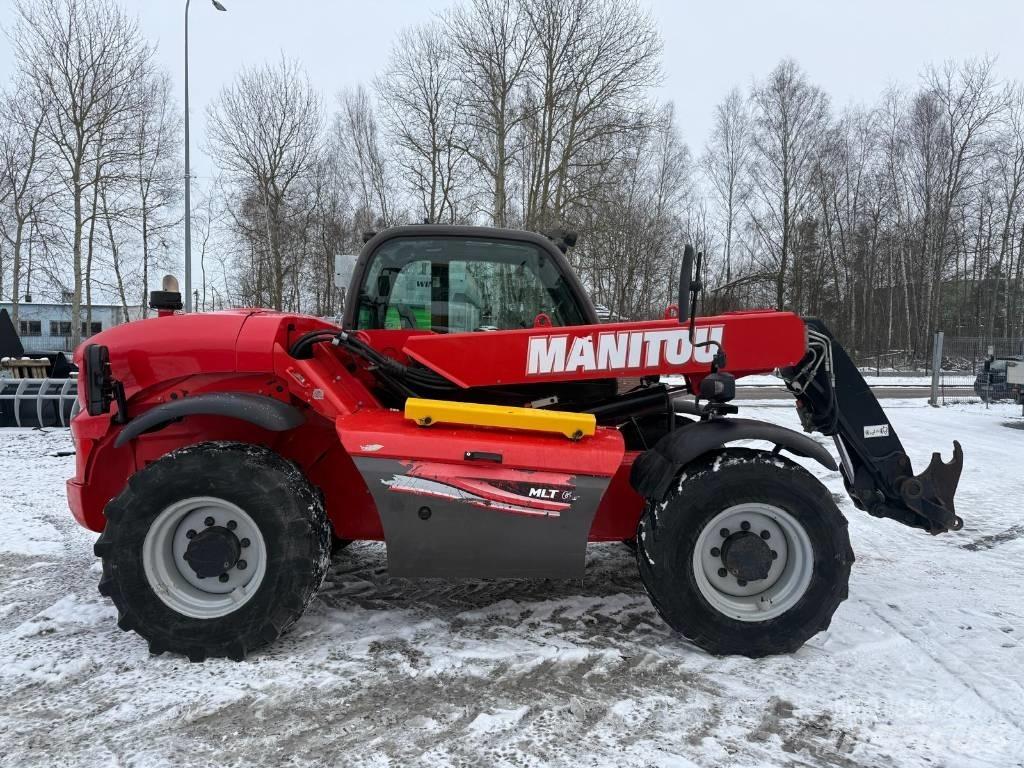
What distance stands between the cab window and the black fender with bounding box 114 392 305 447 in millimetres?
919

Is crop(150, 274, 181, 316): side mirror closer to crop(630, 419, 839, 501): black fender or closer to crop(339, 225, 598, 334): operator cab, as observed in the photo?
crop(339, 225, 598, 334): operator cab

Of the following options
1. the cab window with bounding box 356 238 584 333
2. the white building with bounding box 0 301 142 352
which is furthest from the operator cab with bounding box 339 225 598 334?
the white building with bounding box 0 301 142 352

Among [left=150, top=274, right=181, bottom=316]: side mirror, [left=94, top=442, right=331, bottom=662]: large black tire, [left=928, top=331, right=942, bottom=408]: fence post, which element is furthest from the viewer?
[left=928, top=331, right=942, bottom=408]: fence post

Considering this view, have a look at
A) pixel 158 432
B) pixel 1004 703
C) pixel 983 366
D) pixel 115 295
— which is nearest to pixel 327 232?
pixel 115 295

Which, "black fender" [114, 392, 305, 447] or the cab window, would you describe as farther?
the cab window

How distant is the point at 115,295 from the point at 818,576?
38267 millimetres

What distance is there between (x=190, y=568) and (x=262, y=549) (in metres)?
0.36

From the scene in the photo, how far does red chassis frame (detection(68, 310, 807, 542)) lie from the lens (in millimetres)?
3037

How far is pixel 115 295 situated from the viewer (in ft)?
111

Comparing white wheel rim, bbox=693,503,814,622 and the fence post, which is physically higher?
the fence post

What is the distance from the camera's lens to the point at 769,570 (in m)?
2.90

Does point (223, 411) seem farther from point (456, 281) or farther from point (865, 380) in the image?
point (865, 380)

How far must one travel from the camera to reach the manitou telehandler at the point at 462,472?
2.80 m

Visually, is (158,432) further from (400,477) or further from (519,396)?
(519,396)
